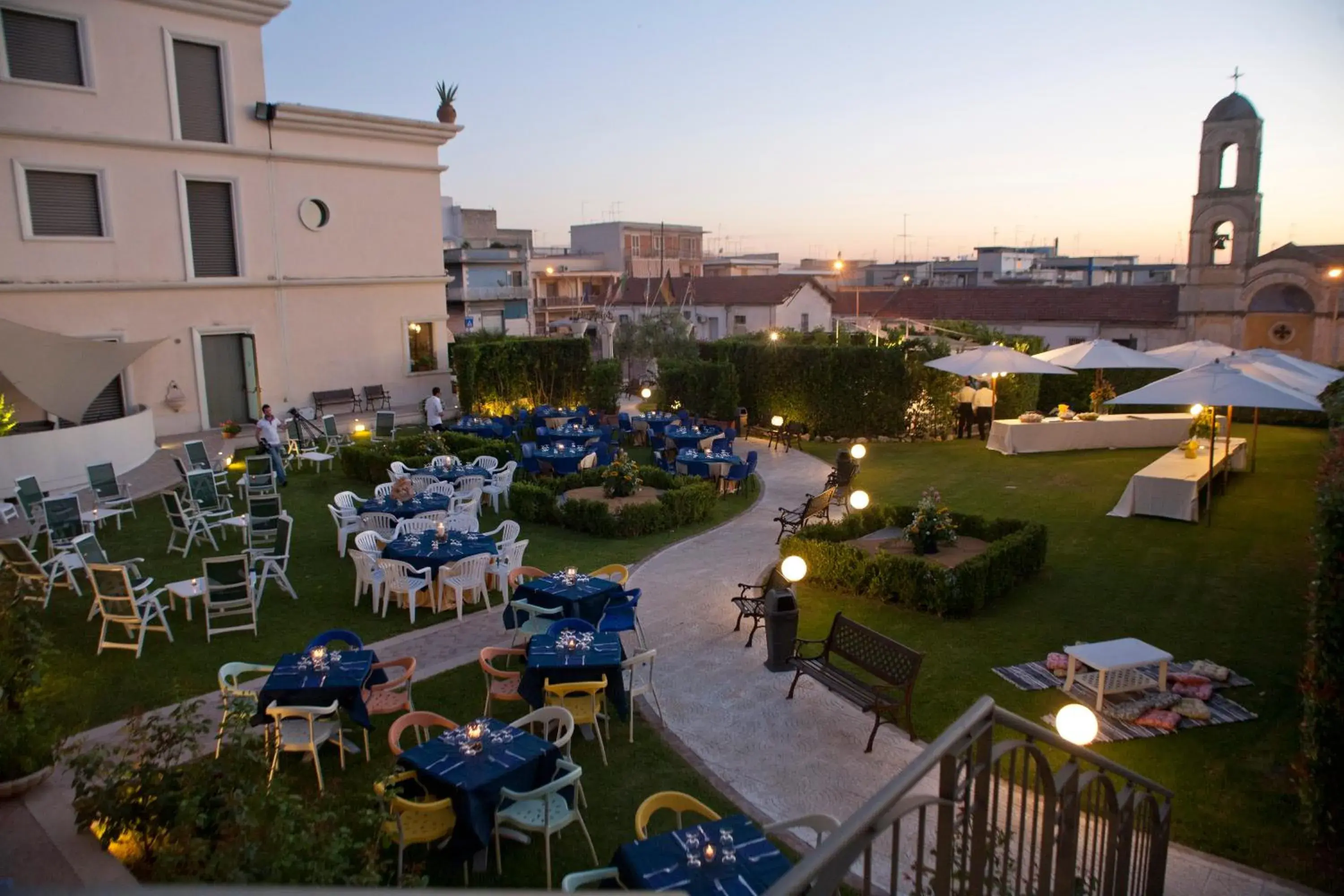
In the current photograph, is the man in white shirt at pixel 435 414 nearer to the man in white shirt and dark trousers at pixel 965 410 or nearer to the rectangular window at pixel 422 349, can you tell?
the rectangular window at pixel 422 349

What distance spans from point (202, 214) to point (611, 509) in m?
16.7

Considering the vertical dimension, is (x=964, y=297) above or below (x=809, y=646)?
above

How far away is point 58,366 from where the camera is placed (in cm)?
1883

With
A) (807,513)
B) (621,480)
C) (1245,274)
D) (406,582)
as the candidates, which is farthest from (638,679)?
(1245,274)

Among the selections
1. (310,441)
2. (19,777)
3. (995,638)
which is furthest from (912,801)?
(310,441)

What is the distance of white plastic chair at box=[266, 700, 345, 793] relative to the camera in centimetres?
730

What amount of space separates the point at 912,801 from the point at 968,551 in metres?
10.8

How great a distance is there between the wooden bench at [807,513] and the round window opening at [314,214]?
18549 millimetres

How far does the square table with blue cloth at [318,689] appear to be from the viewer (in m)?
7.79

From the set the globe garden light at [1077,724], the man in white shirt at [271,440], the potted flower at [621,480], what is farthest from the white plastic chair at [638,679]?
the man in white shirt at [271,440]

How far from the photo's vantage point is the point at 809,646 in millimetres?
10297

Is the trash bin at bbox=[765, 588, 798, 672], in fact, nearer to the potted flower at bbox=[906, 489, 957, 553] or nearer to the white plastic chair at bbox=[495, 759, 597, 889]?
the potted flower at bbox=[906, 489, 957, 553]

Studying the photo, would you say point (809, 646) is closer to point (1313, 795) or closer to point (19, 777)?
point (1313, 795)

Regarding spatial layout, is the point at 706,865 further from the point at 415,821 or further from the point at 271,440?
the point at 271,440
